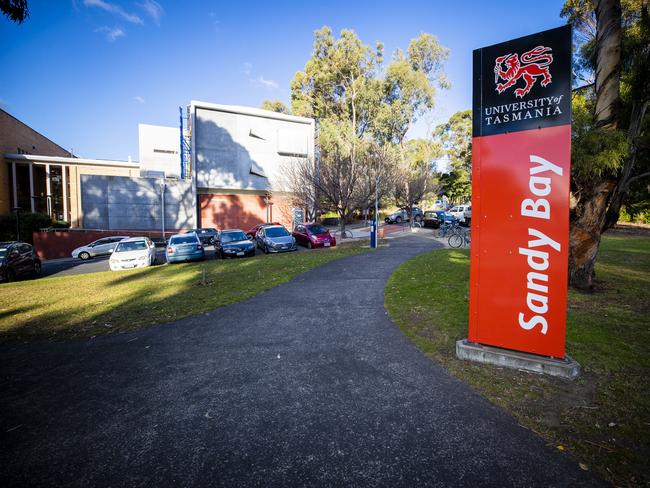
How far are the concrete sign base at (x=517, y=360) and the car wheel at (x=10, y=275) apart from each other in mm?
18313


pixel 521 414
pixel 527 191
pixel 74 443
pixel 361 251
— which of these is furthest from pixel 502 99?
pixel 361 251

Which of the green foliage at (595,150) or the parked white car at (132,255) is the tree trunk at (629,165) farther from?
the parked white car at (132,255)

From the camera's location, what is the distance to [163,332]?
5980 mm

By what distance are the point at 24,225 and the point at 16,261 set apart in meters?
15.5

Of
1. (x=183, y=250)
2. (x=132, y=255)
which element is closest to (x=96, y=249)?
(x=132, y=255)

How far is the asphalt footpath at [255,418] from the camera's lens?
8.55 feet

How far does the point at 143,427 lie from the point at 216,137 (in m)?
31.6

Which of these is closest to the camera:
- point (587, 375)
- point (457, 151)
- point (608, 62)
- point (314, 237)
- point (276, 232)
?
point (587, 375)

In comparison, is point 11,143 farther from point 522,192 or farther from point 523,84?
point 522,192

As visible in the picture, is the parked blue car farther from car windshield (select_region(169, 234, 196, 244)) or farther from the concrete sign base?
the concrete sign base

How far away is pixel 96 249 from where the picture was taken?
78.0 feet

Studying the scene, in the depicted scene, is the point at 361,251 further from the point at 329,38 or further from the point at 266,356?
the point at 329,38

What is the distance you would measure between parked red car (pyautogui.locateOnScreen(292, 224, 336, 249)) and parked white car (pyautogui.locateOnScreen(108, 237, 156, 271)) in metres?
8.45

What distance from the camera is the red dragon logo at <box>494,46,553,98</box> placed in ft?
13.2
